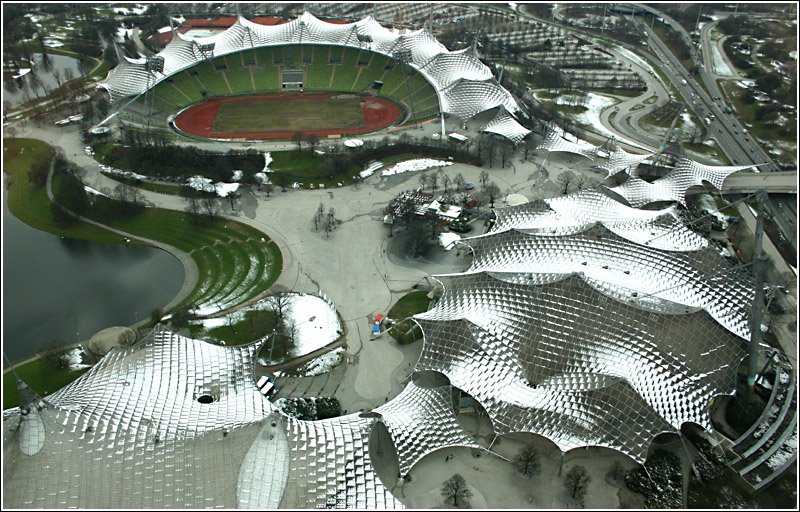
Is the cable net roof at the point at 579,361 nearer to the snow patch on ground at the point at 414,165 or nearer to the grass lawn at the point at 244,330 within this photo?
the grass lawn at the point at 244,330

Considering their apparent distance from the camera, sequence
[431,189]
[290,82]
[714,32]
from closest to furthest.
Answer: [431,189], [290,82], [714,32]

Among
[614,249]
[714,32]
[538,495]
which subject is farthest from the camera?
[714,32]

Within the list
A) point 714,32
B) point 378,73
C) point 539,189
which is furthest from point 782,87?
point 378,73

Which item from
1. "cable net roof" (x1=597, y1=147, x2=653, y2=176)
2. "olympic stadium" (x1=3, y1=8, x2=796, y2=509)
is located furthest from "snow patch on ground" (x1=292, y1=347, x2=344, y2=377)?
"cable net roof" (x1=597, y1=147, x2=653, y2=176)

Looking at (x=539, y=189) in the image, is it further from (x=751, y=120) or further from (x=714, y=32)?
(x=714, y=32)

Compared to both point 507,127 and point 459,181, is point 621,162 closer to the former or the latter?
point 507,127

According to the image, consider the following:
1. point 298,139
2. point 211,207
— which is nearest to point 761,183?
point 298,139

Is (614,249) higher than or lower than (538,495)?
higher

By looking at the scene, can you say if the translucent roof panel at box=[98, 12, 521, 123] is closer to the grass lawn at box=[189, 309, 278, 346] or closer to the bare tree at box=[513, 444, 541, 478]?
the grass lawn at box=[189, 309, 278, 346]
